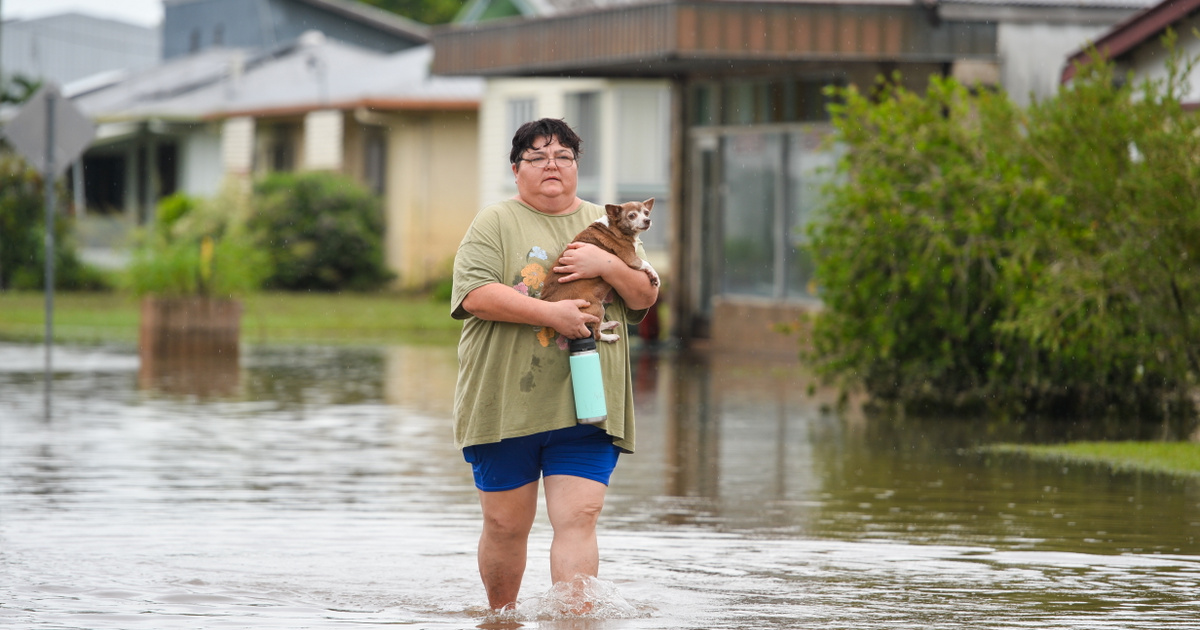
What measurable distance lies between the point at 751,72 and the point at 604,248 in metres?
15.6

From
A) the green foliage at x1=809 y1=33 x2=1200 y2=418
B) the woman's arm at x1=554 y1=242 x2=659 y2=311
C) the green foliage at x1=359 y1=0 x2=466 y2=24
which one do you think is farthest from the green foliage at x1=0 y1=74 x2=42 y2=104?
the woman's arm at x1=554 y1=242 x2=659 y2=311

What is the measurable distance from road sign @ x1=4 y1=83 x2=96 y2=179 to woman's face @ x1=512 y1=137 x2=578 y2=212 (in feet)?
36.9

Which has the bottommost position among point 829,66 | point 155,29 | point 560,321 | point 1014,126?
point 560,321

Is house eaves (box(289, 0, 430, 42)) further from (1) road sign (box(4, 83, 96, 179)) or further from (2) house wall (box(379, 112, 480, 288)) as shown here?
(1) road sign (box(4, 83, 96, 179))

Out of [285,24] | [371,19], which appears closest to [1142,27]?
[371,19]

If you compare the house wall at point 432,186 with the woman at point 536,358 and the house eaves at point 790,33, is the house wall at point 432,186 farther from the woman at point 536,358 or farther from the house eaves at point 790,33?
the woman at point 536,358

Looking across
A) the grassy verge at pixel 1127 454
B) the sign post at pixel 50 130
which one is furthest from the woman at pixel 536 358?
the sign post at pixel 50 130

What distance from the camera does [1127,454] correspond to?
11.3m

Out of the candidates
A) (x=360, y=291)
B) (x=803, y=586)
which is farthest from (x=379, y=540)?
(x=360, y=291)

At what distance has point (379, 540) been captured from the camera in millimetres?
8188

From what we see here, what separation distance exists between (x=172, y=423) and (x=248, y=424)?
54cm

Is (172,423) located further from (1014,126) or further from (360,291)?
(360,291)

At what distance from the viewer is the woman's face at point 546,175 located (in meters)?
6.00

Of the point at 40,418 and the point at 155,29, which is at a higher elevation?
the point at 155,29
